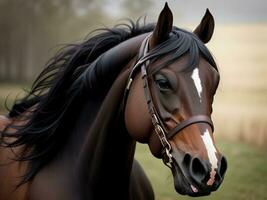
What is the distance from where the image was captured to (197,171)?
194 cm

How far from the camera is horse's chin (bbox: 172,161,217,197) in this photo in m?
1.96

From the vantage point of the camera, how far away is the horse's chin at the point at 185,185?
1.96 metres

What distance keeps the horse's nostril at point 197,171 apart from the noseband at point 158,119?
144mm

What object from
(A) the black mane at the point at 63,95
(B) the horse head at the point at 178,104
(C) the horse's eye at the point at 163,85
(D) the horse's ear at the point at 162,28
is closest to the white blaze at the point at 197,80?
(B) the horse head at the point at 178,104

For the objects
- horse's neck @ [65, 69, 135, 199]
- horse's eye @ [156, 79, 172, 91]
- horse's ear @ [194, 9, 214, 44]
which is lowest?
horse's neck @ [65, 69, 135, 199]

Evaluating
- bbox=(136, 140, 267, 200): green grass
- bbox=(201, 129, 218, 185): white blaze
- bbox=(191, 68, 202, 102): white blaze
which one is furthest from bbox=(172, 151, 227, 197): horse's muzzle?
bbox=(136, 140, 267, 200): green grass

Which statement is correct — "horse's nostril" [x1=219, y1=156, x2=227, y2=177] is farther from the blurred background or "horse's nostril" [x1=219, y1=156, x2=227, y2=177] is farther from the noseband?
the blurred background

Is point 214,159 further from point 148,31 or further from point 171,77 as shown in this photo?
point 148,31

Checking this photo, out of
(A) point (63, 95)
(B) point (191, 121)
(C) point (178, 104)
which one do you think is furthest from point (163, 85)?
(A) point (63, 95)

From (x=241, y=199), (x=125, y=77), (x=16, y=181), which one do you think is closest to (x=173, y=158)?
(x=125, y=77)

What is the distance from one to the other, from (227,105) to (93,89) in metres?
4.54

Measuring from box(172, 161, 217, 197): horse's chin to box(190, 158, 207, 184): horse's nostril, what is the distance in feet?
0.14

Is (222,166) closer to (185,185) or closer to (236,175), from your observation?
(185,185)

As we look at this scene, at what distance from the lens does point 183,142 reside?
6.55ft
